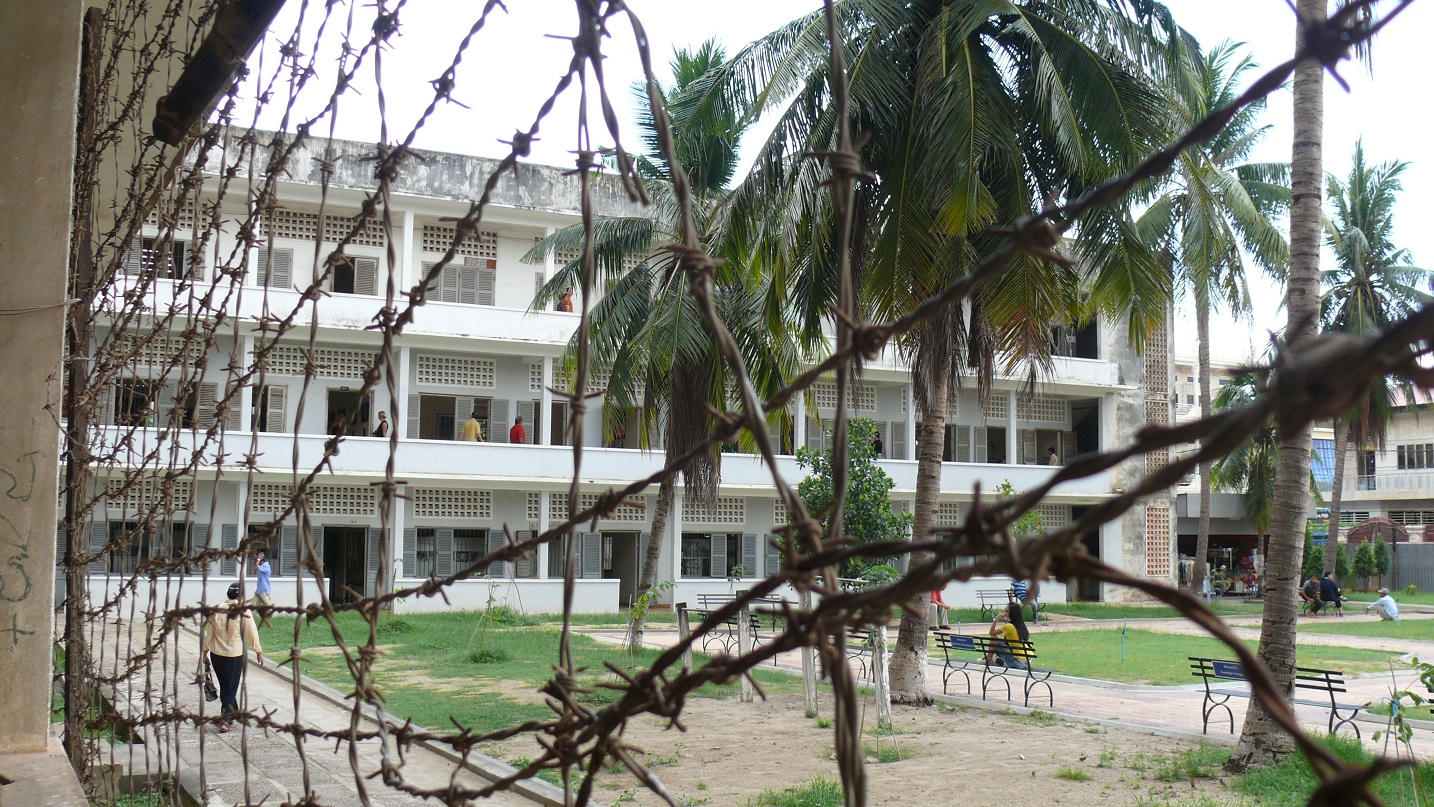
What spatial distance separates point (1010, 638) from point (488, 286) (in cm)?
1699

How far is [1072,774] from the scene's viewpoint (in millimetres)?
7902

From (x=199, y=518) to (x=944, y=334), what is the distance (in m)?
18.4

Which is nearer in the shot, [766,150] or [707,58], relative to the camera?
[766,150]

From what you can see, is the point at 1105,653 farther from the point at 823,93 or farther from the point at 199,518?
the point at 199,518

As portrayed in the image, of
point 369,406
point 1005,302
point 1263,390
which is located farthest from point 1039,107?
point 369,406

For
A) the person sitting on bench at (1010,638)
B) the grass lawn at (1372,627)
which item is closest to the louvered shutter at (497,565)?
the person sitting on bench at (1010,638)

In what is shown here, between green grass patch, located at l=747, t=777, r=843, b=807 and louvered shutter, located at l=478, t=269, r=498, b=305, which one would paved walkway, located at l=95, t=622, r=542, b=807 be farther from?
louvered shutter, located at l=478, t=269, r=498, b=305

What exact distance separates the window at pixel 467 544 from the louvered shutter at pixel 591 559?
226 cm

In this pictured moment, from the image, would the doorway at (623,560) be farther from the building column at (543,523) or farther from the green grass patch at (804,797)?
the green grass patch at (804,797)

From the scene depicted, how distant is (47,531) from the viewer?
319 cm

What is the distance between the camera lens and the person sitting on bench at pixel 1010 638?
469 inches

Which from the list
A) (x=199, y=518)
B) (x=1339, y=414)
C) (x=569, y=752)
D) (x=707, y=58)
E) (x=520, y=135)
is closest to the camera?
(x=1339, y=414)

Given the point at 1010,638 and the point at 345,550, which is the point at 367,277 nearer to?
the point at 345,550

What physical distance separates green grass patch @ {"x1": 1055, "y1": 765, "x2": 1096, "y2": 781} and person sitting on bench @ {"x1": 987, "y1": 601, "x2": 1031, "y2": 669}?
3.47 meters
